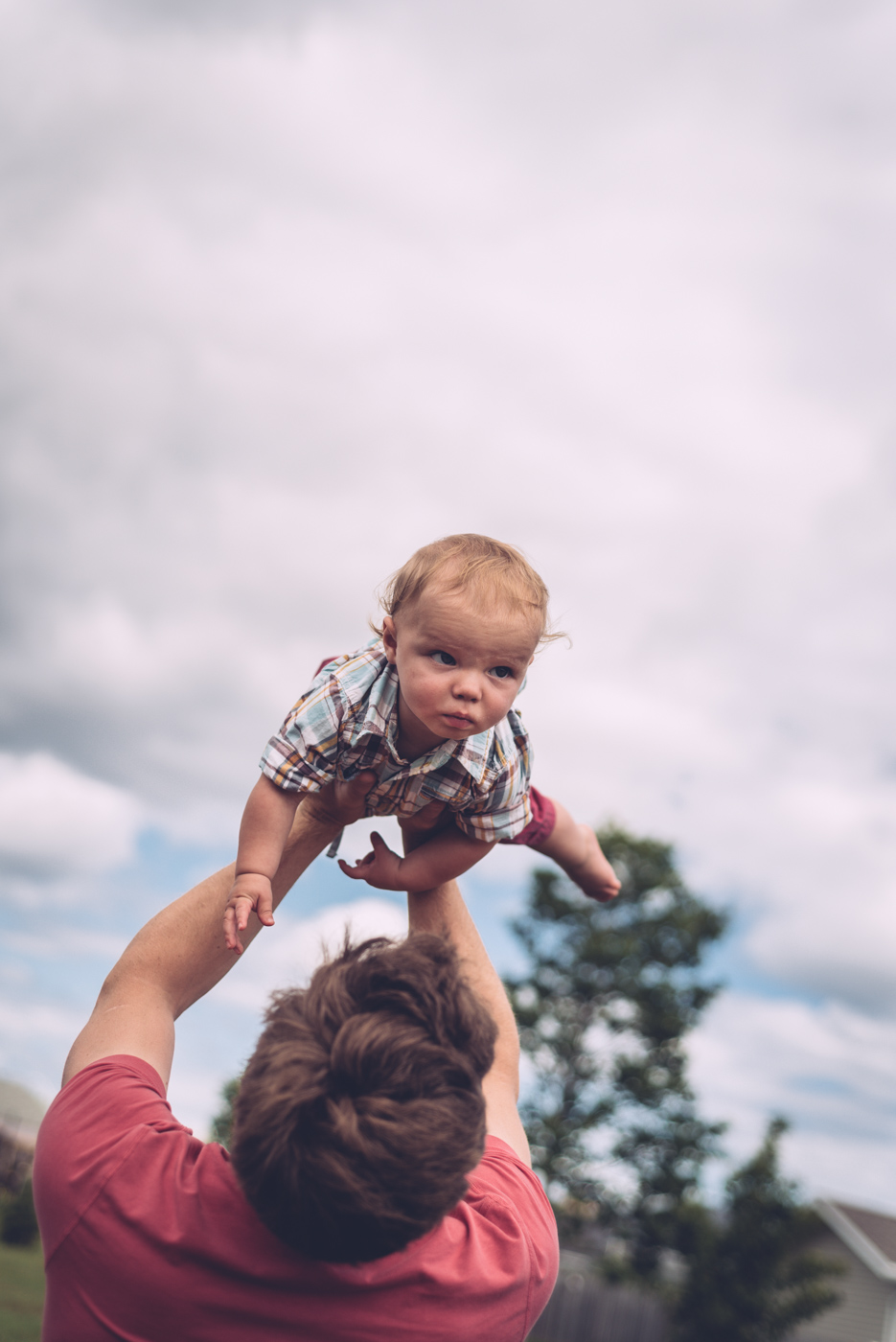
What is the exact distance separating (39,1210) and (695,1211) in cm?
1953

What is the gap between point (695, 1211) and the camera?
59.7ft

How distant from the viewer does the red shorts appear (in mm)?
3020

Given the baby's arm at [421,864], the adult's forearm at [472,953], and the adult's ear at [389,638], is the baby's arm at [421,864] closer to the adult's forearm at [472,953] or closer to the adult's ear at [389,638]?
the adult's forearm at [472,953]

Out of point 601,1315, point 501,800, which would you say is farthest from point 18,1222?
point 501,800

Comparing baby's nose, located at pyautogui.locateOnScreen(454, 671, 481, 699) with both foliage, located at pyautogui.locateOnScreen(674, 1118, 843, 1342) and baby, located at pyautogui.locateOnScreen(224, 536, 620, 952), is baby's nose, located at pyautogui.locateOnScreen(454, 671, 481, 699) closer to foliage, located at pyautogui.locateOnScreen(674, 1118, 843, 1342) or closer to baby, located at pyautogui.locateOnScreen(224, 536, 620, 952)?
baby, located at pyautogui.locateOnScreen(224, 536, 620, 952)

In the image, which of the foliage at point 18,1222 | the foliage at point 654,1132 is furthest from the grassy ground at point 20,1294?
the foliage at point 654,1132

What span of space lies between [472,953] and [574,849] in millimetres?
865

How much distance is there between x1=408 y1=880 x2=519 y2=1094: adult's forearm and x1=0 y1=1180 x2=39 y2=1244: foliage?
19.4 metres

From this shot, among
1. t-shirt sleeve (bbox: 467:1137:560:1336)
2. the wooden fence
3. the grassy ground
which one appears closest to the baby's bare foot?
t-shirt sleeve (bbox: 467:1137:560:1336)

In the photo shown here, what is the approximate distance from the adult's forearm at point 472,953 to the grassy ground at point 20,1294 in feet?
36.3

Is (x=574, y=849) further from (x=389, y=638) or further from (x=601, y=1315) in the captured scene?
(x=601, y=1315)

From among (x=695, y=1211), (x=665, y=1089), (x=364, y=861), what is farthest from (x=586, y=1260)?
(x=364, y=861)

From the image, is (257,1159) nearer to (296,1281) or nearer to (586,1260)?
(296,1281)

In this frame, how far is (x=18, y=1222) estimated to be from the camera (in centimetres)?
1850
